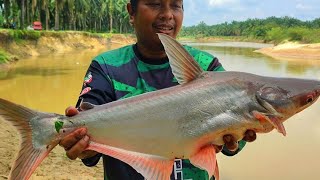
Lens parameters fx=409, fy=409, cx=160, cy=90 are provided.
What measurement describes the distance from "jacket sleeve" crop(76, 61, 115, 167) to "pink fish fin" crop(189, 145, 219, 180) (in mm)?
629

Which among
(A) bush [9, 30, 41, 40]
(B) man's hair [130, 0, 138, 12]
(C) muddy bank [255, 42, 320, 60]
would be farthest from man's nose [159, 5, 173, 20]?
(C) muddy bank [255, 42, 320, 60]

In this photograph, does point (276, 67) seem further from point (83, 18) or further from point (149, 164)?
point (83, 18)

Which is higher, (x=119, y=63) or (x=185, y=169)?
(x=119, y=63)

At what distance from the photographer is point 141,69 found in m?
2.39

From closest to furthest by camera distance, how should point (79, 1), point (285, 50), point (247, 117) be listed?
point (247, 117)
point (285, 50)
point (79, 1)

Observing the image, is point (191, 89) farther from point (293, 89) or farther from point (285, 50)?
point (285, 50)

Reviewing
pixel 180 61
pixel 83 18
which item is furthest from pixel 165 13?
pixel 83 18

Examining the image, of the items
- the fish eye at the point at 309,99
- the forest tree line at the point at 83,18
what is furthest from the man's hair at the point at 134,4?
the forest tree line at the point at 83,18

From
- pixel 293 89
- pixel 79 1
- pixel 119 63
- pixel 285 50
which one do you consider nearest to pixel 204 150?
pixel 293 89

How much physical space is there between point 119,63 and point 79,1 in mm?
54079

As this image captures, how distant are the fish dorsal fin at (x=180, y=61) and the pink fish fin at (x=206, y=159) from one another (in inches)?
13.4

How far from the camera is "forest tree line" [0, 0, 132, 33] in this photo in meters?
37.8

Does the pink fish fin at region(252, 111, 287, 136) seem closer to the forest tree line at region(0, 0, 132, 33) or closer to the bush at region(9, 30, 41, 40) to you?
the forest tree line at region(0, 0, 132, 33)

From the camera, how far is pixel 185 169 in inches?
88.1
